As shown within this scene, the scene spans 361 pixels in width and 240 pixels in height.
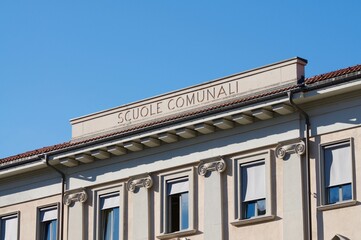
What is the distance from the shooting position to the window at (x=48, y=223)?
4962 cm

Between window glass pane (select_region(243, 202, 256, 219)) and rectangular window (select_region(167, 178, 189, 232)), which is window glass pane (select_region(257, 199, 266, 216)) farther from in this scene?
rectangular window (select_region(167, 178, 189, 232))

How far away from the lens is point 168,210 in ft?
150

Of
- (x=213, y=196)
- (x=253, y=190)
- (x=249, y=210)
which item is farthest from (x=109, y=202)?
(x=253, y=190)

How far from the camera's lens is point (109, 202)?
1877 inches

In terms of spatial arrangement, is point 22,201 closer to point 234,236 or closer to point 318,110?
point 234,236

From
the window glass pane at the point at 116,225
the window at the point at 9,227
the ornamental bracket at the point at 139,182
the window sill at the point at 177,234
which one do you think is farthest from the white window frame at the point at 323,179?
the window at the point at 9,227

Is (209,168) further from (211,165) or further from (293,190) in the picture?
(293,190)

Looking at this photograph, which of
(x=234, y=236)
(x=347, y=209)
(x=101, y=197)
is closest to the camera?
(x=347, y=209)

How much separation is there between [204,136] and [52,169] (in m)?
7.59

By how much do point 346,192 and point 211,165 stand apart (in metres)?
5.57

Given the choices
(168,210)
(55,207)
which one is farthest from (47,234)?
(168,210)

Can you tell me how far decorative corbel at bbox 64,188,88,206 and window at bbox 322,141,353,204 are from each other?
10.8 metres

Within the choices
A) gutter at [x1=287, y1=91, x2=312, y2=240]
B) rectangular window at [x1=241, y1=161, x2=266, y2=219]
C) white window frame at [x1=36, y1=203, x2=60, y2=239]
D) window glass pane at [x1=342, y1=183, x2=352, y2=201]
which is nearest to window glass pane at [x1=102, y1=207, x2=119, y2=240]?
white window frame at [x1=36, y1=203, x2=60, y2=239]

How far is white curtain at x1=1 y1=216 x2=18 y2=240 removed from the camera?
167 ft
